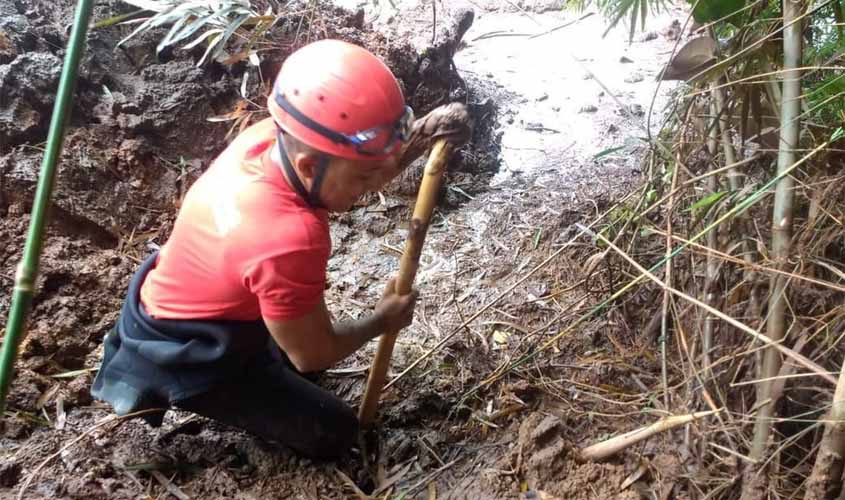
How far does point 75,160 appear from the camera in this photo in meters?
2.57

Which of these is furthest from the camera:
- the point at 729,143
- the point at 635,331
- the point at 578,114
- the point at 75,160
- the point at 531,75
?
the point at 531,75

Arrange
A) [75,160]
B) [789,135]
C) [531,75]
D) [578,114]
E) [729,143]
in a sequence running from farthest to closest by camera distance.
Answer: [531,75], [578,114], [75,160], [729,143], [789,135]

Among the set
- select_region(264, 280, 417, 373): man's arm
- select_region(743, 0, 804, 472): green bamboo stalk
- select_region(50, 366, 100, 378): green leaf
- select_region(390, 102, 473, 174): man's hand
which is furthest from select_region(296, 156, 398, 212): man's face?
select_region(50, 366, 100, 378): green leaf

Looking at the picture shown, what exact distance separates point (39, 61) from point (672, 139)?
2.48m

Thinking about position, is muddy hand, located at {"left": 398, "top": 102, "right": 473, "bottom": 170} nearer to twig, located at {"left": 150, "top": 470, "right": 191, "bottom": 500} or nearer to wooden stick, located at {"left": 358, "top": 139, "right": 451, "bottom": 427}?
wooden stick, located at {"left": 358, "top": 139, "right": 451, "bottom": 427}

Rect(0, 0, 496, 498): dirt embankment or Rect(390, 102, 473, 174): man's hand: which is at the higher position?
Rect(390, 102, 473, 174): man's hand

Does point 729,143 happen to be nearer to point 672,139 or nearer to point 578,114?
point 672,139

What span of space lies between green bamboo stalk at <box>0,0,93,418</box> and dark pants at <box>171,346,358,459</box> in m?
1.22

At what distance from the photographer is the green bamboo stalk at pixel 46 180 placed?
23.8 inches

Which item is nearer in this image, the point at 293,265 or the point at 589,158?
the point at 293,265

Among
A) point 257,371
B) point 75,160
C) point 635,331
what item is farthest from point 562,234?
point 75,160

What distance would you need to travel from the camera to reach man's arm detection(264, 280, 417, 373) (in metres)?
1.48

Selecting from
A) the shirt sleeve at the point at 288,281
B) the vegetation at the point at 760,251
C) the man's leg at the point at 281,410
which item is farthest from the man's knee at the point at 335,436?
the vegetation at the point at 760,251

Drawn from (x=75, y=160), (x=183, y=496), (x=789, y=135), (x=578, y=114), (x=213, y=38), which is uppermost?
(x=789, y=135)
